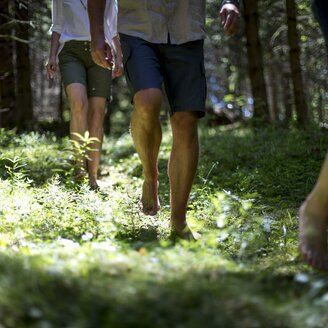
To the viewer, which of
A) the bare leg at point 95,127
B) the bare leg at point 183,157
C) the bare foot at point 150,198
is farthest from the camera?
the bare leg at point 95,127

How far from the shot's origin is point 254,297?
202 cm

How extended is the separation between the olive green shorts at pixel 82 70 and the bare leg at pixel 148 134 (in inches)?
69.9

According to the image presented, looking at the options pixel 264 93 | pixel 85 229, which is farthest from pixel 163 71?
pixel 264 93

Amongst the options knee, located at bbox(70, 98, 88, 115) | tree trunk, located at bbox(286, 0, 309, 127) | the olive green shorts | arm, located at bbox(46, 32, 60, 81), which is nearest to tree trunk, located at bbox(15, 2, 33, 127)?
tree trunk, located at bbox(286, 0, 309, 127)

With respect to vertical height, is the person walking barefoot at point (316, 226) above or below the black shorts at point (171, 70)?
below

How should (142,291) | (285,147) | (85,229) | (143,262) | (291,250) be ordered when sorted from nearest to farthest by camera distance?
(142,291) → (143,262) → (291,250) → (85,229) → (285,147)

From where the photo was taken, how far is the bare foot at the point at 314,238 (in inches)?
114

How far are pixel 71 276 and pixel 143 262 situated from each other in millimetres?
314

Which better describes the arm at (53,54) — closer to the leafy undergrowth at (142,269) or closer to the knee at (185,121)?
the leafy undergrowth at (142,269)

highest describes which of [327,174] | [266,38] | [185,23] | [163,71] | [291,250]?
[266,38]

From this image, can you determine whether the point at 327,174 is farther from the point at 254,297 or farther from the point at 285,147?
the point at 285,147

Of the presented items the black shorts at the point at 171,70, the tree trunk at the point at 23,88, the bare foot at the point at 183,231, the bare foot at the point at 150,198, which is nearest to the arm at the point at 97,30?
the black shorts at the point at 171,70

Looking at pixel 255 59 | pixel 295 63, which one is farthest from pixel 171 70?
pixel 255 59

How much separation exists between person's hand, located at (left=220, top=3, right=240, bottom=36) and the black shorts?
10.7 inches
